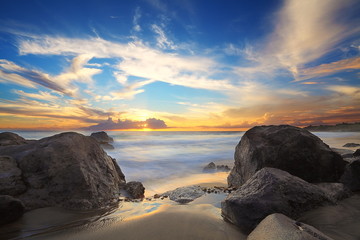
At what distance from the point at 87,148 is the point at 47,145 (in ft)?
2.41

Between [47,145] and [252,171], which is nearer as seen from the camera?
[47,145]

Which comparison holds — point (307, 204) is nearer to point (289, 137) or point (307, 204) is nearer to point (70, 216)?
point (289, 137)

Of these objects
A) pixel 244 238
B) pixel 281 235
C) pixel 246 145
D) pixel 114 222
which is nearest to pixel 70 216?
pixel 114 222

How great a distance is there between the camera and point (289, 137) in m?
4.38

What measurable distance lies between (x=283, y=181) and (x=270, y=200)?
1.27 ft

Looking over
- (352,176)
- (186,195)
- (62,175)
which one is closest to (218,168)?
(186,195)

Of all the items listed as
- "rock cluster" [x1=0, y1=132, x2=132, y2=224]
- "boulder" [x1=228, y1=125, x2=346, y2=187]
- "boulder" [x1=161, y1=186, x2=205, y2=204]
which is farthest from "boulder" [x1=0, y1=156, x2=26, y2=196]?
"boulder" [x1=228, y1=125, x2=346, y2=187]

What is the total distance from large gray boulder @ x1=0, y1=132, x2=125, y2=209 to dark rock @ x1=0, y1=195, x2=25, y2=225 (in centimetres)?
38

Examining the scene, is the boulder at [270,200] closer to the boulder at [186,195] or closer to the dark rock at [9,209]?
the boulder at [186,195]

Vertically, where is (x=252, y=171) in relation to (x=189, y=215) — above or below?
above

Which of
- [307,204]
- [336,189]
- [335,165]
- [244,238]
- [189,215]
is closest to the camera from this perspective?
[244,238]

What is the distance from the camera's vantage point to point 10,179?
3211 millimetres

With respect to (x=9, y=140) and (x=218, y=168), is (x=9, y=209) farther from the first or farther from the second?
(x=218, y=168)

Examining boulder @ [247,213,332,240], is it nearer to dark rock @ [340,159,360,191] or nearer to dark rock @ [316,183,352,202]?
dark rock @ [316,183,352,202]
